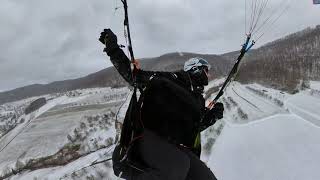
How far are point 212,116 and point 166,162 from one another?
1063 mm

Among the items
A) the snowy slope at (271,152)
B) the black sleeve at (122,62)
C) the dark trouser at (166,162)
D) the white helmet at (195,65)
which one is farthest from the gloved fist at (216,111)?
the snowy slope at (271,152)

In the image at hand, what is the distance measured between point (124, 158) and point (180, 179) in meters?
0.54

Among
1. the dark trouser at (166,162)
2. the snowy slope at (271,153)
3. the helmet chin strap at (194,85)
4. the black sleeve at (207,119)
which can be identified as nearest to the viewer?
the dark trouser at (166,162)

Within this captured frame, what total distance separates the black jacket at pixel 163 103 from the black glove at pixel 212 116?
1.54 ft

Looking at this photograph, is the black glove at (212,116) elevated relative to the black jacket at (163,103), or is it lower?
lower

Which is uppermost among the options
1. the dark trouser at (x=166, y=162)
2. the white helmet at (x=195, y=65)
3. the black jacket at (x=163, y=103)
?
the white helmet at (x=195, y=65)

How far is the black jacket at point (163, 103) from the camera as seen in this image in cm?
397

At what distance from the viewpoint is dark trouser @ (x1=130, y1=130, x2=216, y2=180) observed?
375 cm

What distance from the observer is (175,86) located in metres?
4.00

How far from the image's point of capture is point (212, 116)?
4676mm

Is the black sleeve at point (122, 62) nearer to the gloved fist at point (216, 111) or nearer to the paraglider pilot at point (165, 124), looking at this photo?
the paraglider pilot at point (165, 124)

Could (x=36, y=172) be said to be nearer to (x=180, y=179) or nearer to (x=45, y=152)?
(x=45, y=152)

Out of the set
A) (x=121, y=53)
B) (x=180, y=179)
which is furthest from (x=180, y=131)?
(x=121, y=53)

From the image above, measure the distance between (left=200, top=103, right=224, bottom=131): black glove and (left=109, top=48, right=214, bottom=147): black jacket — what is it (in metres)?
0.47
